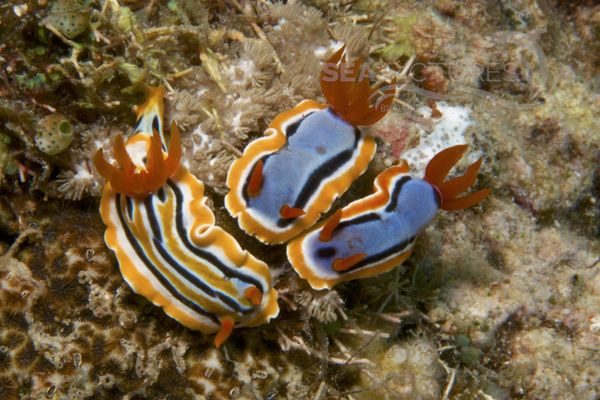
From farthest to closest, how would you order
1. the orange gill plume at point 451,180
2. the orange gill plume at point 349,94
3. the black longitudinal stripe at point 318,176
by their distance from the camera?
1. the orange gill plume at point 451,180
2. the orange gill plume at point 349,94
3. the black longitudinal stripe at point 318,176

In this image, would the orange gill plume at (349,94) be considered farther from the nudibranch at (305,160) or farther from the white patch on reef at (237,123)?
the white patch on reef at (237,123)

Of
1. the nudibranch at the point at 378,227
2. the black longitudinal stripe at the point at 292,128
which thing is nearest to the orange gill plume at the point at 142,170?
the black longitudinal stripe at the point at 292,128

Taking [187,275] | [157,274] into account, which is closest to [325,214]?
[187,275]

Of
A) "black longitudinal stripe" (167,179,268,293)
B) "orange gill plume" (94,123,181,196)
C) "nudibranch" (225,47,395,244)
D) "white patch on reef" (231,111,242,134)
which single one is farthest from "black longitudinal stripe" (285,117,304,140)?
"black longitudinal stripe" (167,179,268,293)

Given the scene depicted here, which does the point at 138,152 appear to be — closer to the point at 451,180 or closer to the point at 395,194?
the point at 395,194

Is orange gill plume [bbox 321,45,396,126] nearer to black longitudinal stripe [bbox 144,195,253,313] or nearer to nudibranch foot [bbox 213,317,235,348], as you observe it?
black longitudinal stripe [bbox 144,195,253,313]

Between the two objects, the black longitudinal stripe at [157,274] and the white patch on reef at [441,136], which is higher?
the white patch on reef at [441,136]

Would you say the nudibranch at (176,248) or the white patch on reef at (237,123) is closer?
the nudibranch at (176,248)
